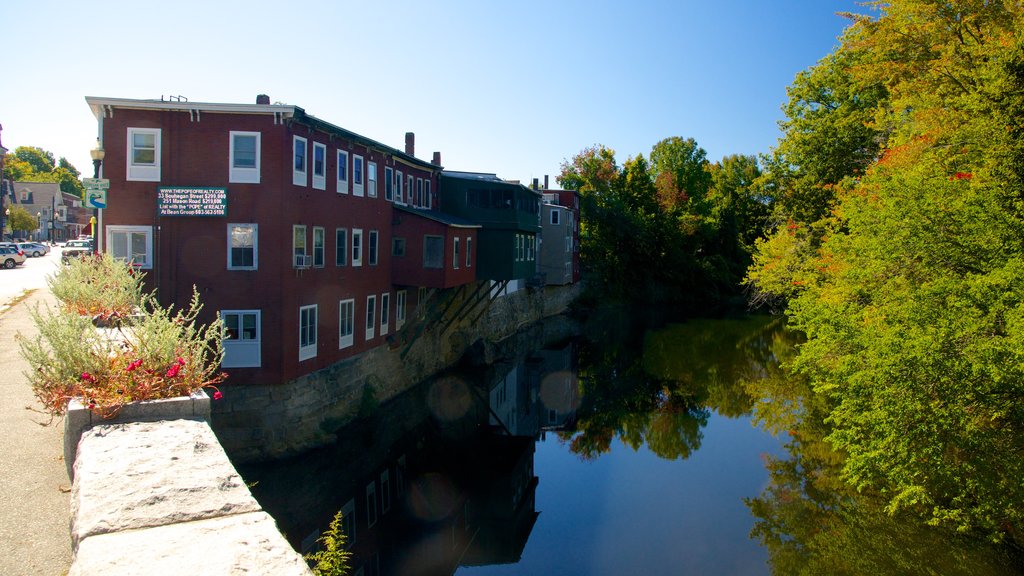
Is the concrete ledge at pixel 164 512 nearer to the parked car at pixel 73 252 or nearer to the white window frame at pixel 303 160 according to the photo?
the parked car at pixel 73 252

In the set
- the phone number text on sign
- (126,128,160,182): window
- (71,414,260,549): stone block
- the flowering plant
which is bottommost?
(71,414,260,549): stone block

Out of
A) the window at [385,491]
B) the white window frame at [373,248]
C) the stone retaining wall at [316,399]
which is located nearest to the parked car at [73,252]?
the stone retaining wall at [316,399]

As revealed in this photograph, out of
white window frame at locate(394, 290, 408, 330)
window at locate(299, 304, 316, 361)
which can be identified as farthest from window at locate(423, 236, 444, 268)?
window at locate(299, 304, 316, 361)

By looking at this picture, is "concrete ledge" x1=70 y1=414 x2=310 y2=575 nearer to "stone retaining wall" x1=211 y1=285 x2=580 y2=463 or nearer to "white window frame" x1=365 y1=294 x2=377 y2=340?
"stone retaining wall" x1=211 y1=285 x2=580 y2=463

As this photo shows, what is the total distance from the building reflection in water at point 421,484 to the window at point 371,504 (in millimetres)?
31

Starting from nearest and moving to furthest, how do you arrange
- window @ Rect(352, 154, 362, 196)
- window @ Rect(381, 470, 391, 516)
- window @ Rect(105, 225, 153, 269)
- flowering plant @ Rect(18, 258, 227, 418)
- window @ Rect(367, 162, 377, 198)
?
flowering plant @ Rect(18, 258, 227, 418) → window @ Rect(381, 470, 391, 516) → window @ Rect(105, 225, 153, 269) → window @ Rect(352, 154, 362, 196) → window @ Rect(367, 162, 377, 198)

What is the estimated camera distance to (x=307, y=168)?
22.8 m

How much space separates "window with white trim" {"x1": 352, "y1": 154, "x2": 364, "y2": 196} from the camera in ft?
86.0

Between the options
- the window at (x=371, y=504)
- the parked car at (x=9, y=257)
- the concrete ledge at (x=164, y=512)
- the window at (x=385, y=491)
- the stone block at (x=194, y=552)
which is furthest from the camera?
the parked car at (x=9, y=257)

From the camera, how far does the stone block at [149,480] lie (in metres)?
5.06

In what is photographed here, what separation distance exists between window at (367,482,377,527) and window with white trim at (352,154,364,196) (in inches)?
441

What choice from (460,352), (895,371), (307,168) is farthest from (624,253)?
(895,371)

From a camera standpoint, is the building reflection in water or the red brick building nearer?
the building reflection in water

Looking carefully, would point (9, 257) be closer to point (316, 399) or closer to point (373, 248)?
point (373, 248)
